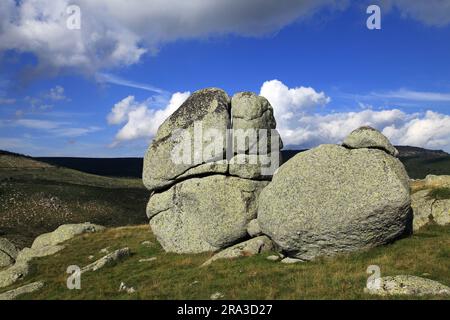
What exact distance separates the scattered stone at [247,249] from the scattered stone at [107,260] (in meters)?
7.88

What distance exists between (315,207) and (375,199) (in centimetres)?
364

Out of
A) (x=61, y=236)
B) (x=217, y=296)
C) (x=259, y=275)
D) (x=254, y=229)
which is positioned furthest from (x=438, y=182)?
(x=61, y=236)

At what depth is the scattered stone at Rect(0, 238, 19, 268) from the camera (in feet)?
151

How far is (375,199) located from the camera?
26.1 m

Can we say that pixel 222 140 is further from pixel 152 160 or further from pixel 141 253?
pixel 141 253

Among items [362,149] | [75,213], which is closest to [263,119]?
[362,149]

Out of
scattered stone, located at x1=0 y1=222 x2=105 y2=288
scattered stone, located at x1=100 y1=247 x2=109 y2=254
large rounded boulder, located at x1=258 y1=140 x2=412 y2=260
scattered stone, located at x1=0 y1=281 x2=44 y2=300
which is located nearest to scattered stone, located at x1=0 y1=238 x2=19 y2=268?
scattered stone, located at x1=0 y1=222 x2=105 y2=288

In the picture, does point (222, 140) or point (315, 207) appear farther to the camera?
point (222, 140)

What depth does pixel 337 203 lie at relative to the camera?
26.7m

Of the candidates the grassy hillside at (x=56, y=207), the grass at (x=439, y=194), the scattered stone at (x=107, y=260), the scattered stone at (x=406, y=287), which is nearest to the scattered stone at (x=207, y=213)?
the scattered stone at (x=107, y=260)

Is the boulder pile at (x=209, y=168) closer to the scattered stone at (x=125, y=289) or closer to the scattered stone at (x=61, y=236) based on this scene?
the scattered stone at (x=125, y=289)

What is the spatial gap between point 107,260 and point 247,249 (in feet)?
34.9

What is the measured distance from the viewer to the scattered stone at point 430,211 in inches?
1275

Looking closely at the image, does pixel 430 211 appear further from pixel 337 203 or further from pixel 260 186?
pixel 260 186
